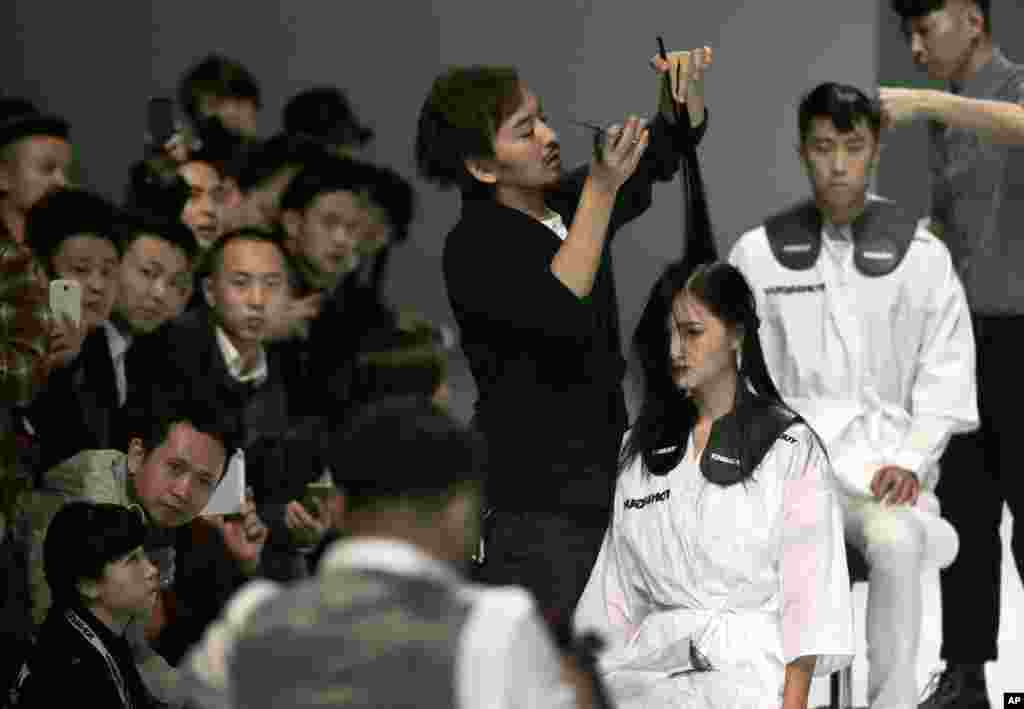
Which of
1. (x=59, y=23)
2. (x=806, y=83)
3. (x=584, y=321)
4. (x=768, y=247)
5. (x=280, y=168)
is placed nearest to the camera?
(x=584, y=321)

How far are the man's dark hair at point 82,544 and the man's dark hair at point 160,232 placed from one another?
1.18 meters

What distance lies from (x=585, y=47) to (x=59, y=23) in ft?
7.13

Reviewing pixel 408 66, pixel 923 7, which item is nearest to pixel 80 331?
pixel 923 7

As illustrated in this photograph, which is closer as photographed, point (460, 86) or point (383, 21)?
point (460, 86)

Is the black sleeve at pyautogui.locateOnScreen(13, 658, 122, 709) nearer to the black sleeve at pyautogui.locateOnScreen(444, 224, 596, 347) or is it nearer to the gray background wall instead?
the black sleeve at pyautogui.locateOnScreen(444, 224, 596, 347)

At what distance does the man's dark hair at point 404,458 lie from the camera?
6.83ft

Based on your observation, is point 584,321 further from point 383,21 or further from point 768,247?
point 383,21

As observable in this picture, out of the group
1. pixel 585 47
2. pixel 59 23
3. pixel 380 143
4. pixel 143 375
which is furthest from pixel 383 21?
pixel 143 375

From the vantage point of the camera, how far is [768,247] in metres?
4.21

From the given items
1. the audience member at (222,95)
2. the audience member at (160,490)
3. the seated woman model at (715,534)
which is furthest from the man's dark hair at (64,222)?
the audience member at (222,95)

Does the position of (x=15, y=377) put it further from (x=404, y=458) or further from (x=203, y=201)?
(x=404, y=458)

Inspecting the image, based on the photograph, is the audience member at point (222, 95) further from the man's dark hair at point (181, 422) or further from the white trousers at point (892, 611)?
the white trousers at point (892, 611)

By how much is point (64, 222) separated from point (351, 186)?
1159 mm

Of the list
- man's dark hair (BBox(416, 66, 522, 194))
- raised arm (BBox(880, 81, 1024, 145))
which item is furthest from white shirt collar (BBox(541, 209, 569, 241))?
raised arm (BBox(880, 81, 1024, 145))
